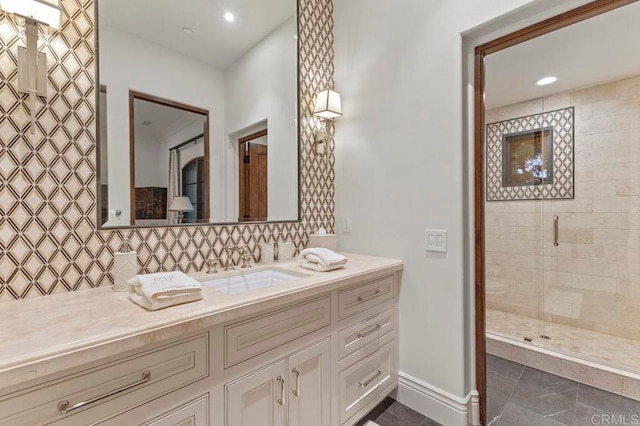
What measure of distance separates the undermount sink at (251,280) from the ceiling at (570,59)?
62.0 inches

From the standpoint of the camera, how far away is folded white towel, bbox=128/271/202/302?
3.15 ft

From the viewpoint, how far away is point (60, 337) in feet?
2.44

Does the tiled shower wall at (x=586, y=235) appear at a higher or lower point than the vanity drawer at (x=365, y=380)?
higher

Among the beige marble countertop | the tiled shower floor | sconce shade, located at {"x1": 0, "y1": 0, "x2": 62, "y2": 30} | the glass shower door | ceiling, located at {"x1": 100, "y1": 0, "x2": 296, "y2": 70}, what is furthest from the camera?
the glass shower door

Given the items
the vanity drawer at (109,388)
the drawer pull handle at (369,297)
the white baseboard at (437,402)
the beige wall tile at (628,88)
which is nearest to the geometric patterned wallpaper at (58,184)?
the vanity drawer at (109,388)

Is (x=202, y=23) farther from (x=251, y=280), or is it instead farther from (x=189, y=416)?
(x=189, y=416)

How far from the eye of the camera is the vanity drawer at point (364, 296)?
4.89 ft

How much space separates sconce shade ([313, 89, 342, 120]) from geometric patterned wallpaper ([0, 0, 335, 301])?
1235 millimetres

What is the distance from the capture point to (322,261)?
1.59m

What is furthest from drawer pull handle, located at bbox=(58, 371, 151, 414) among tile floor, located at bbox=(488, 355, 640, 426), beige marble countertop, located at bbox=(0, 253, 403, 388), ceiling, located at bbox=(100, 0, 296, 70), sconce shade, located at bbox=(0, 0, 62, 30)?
tile floor, located at bbox=(488, 355, 640, 426)

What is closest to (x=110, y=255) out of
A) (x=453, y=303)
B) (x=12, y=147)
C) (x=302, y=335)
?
(x=12, y=147)

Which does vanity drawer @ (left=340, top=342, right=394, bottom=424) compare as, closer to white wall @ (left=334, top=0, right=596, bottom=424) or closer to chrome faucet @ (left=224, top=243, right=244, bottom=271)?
white wall @ (left=334, top=0, right=596, bottom=424)

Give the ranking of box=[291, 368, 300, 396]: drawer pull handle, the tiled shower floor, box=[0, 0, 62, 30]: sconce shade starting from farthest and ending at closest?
1. the tiled shower floor
2. box=[291, 368, 300, 396]: drawer pull handle
3. box=[0, 0, 62, 30]: sconce shade

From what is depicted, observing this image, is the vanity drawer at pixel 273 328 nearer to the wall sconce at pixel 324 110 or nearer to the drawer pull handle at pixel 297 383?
the drawer pull handle at pixel 297 383
